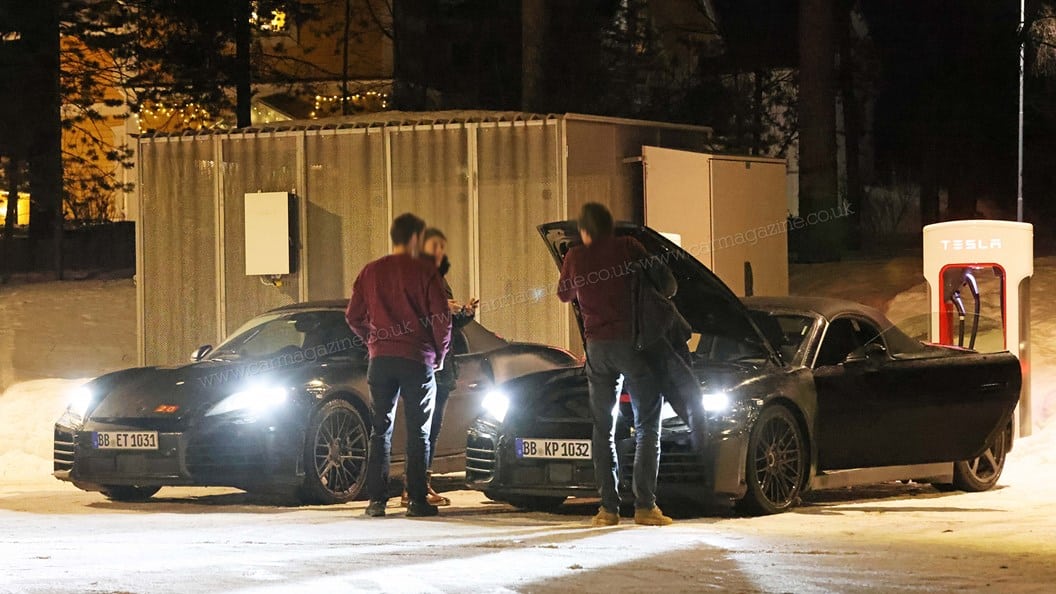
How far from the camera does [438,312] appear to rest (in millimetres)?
9844

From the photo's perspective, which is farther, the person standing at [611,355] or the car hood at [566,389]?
the car hood at [566,389]

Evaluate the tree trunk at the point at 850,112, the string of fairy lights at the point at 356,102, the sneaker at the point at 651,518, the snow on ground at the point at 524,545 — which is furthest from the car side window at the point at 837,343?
the string of fairy lights at the point at 356,102

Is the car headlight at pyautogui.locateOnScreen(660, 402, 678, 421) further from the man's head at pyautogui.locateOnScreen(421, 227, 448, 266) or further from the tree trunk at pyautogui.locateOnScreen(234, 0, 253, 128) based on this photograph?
the tree trunk at pyautogui.locateOnScreen(234, 0, 253, 128)

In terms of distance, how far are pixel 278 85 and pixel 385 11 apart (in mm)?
6395

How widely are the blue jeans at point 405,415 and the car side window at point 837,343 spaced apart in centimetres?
250

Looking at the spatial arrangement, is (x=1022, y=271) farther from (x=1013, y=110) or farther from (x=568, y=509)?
(x=1013, y=110)

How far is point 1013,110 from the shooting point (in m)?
34.8

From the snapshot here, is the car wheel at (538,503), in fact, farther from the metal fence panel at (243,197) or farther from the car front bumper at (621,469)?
the metal fence panel at (243,197)

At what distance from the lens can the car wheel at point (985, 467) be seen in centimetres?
1142

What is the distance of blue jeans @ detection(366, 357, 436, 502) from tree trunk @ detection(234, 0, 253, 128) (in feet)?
73.5

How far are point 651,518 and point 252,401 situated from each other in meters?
2.96

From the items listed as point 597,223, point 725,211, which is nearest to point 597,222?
point 597,223

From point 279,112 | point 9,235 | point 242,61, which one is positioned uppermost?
point 279,112

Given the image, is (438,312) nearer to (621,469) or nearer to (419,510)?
(419,510)
